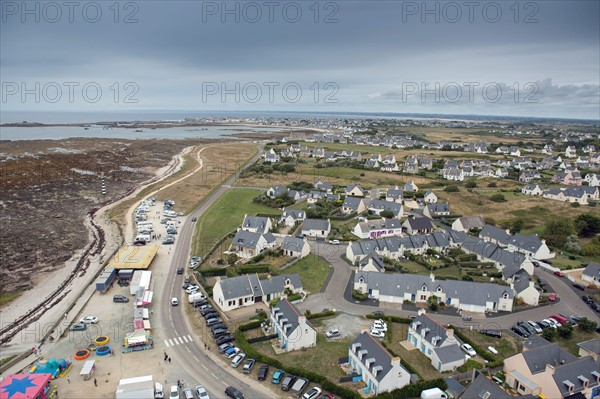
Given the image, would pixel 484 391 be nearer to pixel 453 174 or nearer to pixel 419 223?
pixel 419 223

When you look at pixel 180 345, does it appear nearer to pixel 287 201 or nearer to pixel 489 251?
pixel 489 251

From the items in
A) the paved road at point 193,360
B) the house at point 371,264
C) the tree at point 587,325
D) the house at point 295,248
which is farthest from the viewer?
the house at point 295,248

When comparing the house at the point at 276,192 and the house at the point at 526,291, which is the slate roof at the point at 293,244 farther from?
the house at the point at 276,192

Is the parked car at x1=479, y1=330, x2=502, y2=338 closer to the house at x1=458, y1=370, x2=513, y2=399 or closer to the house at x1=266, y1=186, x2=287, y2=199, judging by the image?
the house at x1=458, y1=370, x2=513, y2=399

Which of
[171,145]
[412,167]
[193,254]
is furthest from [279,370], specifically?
[171,145]

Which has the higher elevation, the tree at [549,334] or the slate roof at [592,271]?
the slate roof at [592,271]

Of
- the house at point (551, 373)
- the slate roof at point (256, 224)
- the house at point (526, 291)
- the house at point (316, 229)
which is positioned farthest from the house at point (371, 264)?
the slate roof at point (256, 224)
